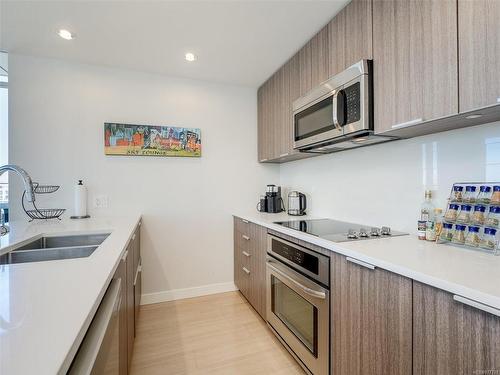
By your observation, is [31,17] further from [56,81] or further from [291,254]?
[291,254]

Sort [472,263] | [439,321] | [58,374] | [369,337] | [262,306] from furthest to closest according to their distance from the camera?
[262,306]
[369,337]
[472,263]
[439,321]
[58,374]

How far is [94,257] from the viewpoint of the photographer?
3.24 ft

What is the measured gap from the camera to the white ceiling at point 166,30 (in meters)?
1.62

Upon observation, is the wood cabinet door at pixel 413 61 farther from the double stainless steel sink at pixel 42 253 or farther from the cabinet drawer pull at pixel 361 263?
the double stainless steel sink at pixel 42 253

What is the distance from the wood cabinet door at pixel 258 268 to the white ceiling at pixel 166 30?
5.11 ft

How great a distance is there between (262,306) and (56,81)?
2.80 meters

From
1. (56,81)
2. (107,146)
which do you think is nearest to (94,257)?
(107,146)

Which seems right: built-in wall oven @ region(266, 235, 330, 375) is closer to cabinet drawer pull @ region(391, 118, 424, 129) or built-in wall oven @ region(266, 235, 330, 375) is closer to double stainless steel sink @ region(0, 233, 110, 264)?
cabinet drawer pull @ region(391, 118, 424, 129)

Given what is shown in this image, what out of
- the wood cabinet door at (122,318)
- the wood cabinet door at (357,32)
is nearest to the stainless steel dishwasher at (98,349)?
the wood cabinet door at (122,318)

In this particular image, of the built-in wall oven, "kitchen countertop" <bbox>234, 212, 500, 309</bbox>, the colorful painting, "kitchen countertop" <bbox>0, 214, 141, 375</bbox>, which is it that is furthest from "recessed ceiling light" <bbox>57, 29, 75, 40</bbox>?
"kitchen countertop" <bbox>234, 212, 500, 309</bbox>

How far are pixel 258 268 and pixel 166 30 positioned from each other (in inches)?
80.7

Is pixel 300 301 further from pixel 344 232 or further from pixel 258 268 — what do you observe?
pixel 258 268

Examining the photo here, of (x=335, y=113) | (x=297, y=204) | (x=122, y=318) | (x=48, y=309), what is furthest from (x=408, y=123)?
(x=122, y=318)

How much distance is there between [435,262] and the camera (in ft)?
3.04
